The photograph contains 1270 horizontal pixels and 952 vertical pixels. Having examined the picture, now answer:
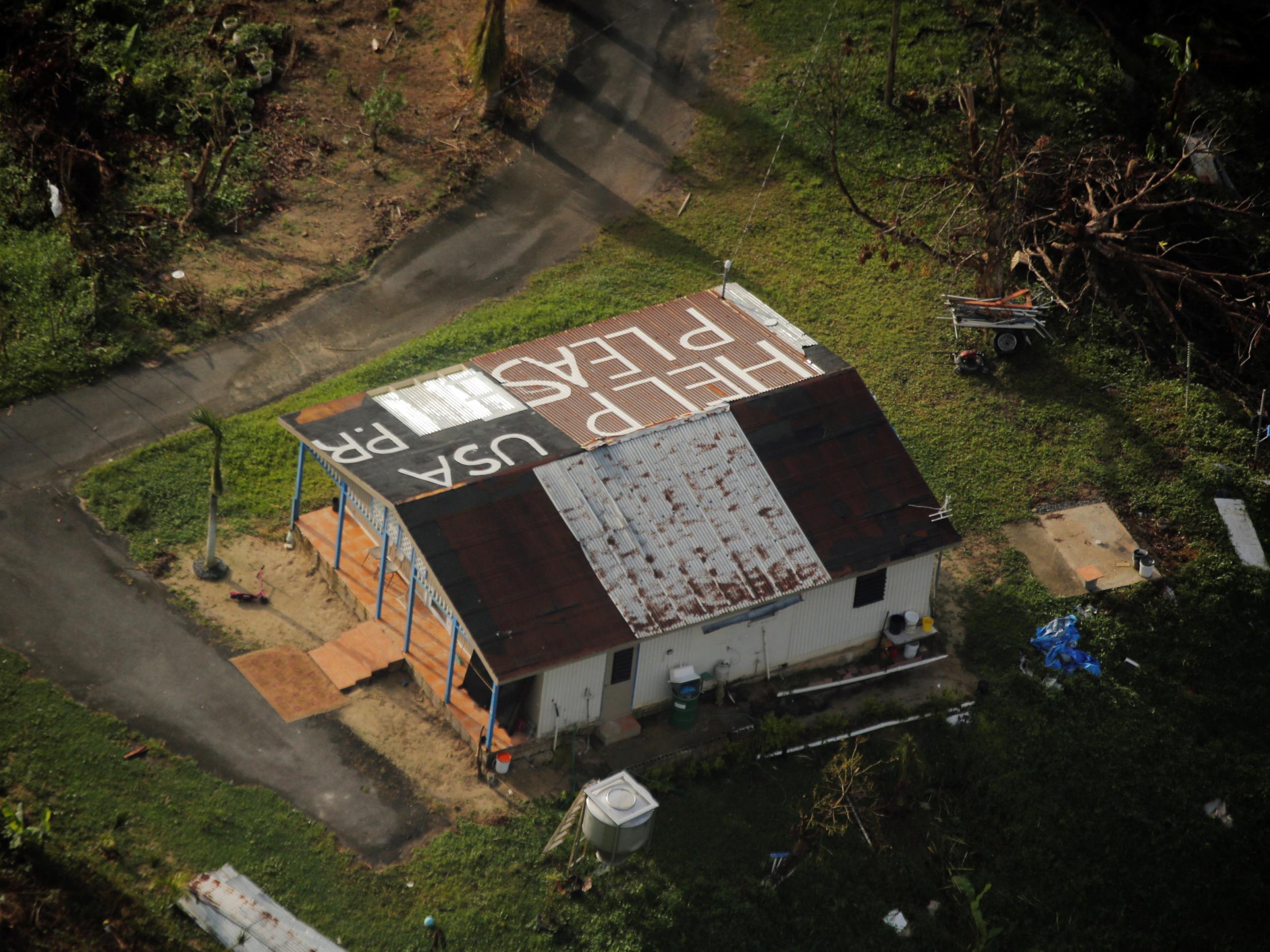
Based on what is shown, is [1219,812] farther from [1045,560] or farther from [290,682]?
[290,682]

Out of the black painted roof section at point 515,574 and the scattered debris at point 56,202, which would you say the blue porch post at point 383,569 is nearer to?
the black painted roof section at point 515,574

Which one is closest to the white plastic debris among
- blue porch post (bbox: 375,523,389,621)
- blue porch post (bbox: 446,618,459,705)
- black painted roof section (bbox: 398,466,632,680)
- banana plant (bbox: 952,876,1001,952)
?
banana plant (bbox: 952,876,1001,952)

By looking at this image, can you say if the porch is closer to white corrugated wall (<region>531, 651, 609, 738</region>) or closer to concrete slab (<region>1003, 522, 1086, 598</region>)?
white corrugated wall (<region>531, 651, 609, 738</region>)

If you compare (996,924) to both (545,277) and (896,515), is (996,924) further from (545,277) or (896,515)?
(545,277)

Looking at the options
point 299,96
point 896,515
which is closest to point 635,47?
point 299,96

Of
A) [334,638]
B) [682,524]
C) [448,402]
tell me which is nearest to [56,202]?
[448,402]
